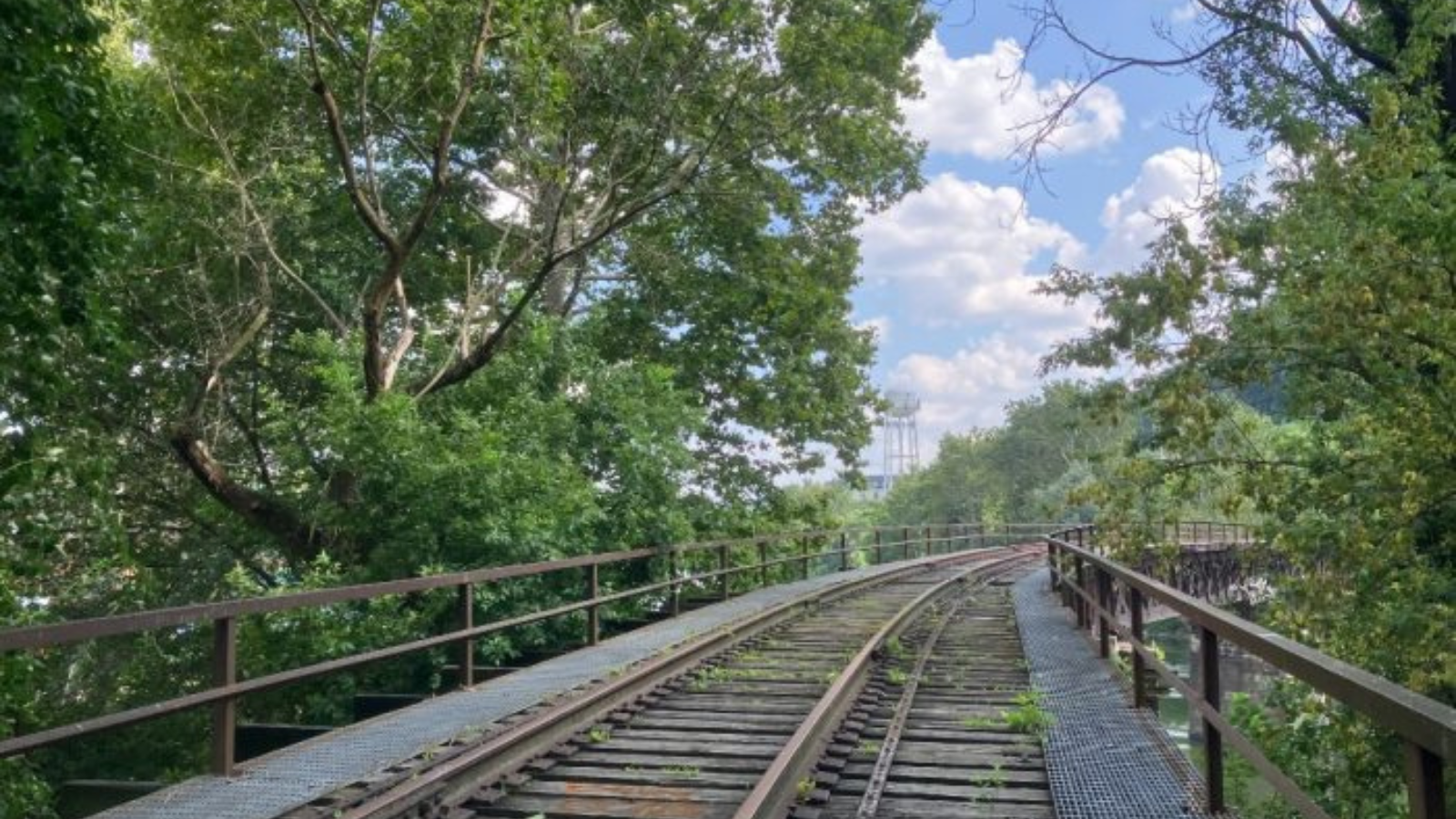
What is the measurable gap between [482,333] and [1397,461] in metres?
12.8

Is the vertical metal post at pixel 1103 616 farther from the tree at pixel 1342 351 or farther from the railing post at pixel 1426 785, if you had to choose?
the railing post at pixel 1426 785

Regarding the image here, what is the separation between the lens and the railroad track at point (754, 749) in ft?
18.9

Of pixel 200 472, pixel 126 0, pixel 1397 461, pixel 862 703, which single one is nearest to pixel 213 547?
pixel 200 472

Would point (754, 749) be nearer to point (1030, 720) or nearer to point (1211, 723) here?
point (1030, 720)

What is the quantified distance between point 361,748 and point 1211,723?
485 cm

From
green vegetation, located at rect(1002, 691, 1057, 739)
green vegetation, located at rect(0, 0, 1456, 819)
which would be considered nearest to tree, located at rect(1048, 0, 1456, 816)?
green vegetation, located at rect(0, 0, 1456, 819)

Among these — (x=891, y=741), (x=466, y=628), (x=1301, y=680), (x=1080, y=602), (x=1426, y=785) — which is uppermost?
(x=1301, y=680)

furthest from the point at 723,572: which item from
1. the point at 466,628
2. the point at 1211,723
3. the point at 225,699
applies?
the point at 1211,723

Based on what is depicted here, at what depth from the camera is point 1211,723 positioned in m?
5.13

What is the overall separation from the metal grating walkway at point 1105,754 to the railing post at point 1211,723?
113 millimetres

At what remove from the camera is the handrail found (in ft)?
9.29

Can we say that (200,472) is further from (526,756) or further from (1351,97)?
(1351,97)

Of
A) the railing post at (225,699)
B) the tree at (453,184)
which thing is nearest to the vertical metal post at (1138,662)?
the railing post at (225,699)

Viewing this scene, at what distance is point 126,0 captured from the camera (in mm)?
10484
